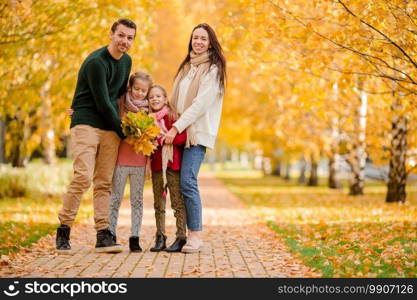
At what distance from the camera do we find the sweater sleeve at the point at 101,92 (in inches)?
276

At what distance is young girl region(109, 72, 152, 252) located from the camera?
736 centimetres

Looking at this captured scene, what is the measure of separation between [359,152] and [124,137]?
44.0ft

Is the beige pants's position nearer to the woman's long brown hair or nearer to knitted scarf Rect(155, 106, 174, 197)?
knitted scarf Rect(155, 106, 174, 197)

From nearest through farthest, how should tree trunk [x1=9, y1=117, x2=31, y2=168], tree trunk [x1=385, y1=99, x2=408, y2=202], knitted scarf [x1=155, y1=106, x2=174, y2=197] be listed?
knitted scarf [x1=155, y1=106, x2=174, y2=197], tree trunk [x1=385, y1=99, x2=408, y2=202], tree trunk [x1=9, y1=117, x2=31, y2=168]

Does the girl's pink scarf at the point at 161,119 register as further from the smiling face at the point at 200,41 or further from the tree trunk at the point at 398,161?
the tree trunk at the point at 398,161

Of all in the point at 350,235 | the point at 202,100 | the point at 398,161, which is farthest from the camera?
the point at 398,161

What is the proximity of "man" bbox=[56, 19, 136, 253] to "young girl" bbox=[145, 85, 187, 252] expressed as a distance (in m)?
0.44

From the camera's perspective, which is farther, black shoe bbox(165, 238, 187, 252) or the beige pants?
black shoe bbox(165, 238, 187, 252)

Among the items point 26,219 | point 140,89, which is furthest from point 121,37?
point 26,219

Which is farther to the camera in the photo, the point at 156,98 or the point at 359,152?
the point at 359,152

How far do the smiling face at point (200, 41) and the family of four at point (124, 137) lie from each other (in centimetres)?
1

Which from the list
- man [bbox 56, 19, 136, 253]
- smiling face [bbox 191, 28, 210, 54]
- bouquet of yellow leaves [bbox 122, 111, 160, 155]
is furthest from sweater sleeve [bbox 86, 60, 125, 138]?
smiling face [bbox 191, 28, 210, 54]

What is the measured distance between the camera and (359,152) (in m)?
19.5

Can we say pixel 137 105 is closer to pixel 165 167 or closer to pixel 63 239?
pixel 165 167
